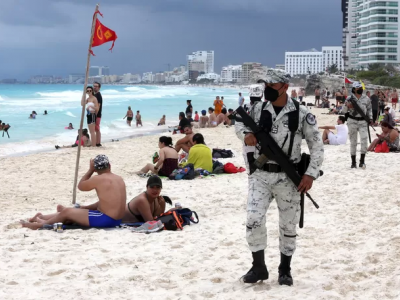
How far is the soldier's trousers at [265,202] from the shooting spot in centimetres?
393

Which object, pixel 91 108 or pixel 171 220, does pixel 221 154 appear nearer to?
pixel 91 108

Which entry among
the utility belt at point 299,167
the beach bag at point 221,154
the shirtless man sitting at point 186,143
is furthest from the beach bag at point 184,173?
the utility belt at point 299,167

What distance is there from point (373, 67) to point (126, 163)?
91.5 meters

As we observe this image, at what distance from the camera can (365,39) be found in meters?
110

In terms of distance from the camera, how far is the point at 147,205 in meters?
6.44

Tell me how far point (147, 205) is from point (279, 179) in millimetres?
2857

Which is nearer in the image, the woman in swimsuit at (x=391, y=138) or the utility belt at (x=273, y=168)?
the utility belt at (x=273, y=168)

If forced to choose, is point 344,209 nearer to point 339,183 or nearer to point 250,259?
point 339,183

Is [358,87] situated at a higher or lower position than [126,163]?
higher

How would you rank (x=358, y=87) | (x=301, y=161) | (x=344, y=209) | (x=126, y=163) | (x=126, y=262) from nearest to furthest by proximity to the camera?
1. (x=301, y=161)
2. (x=126, y=262)
3. (x=344, y=209)
4. (x=358, y=87)
5. (x=126, y=163)

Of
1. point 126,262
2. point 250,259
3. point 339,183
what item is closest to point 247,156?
point 250,259

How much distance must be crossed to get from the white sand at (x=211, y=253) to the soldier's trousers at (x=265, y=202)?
47 centimetres

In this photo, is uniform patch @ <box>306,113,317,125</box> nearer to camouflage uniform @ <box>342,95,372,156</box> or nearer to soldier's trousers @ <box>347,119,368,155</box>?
camouflage uniform @ <box>342,95,372,156</box>

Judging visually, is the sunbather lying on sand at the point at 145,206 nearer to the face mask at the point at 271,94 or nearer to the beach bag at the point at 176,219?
the beach bag at the point at 176,219
